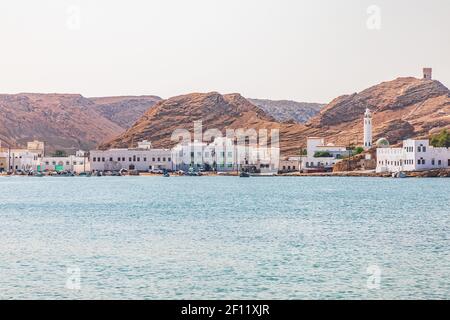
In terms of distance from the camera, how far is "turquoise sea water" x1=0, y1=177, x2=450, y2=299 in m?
26.1

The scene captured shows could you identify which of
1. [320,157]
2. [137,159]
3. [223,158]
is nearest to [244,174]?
[223,158]

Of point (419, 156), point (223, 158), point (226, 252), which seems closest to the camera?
point (226, 252)

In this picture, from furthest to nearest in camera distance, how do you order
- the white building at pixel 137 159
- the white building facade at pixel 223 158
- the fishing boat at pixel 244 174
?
1. the white building at pixel 137 159
2. the white building facade at pixel 223 158
3. the fishing boat at pixel 244 174

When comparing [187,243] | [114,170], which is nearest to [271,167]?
[114,170]

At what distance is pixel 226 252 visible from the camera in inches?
1378

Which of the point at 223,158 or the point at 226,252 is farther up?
the point at 223,158

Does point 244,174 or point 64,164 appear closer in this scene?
point 244,174

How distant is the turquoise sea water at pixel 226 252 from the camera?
26125 millimetres

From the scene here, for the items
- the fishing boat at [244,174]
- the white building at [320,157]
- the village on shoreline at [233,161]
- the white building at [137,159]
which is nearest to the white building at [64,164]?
the village on shoreline at [233,161]

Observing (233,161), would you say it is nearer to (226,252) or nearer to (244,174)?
(244,174)

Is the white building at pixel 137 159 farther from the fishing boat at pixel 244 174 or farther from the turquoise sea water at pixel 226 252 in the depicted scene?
the turquoise sea water at pixel 226 252

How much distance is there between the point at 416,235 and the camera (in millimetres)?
41781
